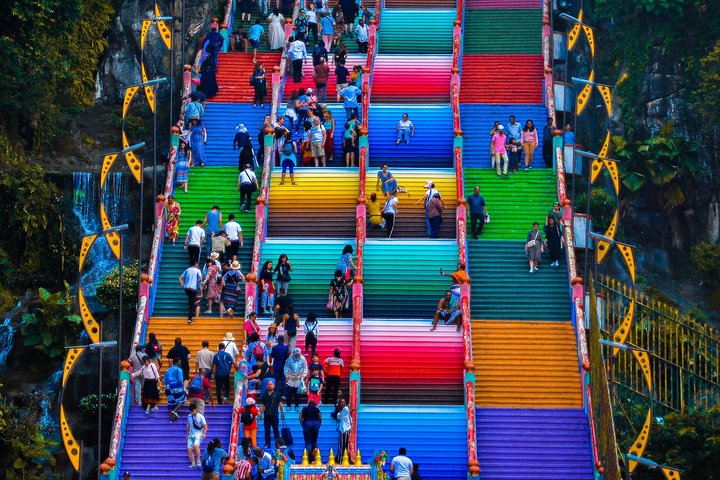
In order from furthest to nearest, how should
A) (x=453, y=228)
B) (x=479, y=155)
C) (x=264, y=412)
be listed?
(x=479, y=155) → (x=453, y=228) → (x=264, y=412)

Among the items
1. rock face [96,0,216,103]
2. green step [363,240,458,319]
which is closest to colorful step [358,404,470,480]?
green step [363,240,458,319]

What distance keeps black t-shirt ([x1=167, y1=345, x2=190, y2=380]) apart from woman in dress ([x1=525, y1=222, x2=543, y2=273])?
9240 millimetres

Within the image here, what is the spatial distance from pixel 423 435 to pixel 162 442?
582 centimetres

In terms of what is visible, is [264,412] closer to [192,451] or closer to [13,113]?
[192,451]

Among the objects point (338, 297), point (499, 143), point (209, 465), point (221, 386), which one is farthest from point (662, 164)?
point (209, 465)

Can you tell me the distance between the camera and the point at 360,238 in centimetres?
4453

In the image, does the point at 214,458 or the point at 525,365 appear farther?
the point at 525,365

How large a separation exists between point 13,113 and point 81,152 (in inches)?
93.4

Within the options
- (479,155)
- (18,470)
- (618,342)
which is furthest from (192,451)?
(479,155)

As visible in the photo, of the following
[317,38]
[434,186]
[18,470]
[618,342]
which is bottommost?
[18,470]

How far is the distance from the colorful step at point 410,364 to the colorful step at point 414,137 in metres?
7.43

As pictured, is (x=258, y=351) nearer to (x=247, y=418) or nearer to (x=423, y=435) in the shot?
(x=247, y=418)

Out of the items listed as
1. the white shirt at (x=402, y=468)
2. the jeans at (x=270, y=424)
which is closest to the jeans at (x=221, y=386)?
the jeans at (x=270, y=424)

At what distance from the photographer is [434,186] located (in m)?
46.9
